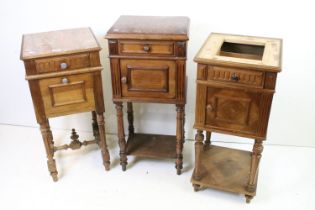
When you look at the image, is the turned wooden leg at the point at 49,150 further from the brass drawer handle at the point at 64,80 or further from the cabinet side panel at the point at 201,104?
the cabinet side panel at the point at 201,104

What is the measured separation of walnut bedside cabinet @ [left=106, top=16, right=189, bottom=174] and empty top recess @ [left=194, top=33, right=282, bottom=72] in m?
0.17

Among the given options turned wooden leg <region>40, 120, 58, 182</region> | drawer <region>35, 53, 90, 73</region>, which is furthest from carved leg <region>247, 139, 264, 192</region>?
turned wooden leg <region>40, 120, 58, 182</region>

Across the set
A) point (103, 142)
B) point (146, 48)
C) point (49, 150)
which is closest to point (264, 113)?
point (146, 48)

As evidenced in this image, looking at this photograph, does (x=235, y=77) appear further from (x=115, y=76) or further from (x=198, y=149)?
(x=115, y=76)

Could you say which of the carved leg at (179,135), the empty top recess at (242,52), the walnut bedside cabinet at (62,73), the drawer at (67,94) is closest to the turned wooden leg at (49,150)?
the walnut bedside cabinet at (62,73)

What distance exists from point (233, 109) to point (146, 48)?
592 millimetres

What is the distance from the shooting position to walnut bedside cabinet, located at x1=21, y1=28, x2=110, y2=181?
72.4 inches

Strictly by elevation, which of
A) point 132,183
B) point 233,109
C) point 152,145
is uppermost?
point 233,109

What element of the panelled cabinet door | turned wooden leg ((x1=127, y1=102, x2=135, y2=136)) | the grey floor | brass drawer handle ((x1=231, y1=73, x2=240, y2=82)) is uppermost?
brass drawer handle ((x1=231, y1=73, x2=240, y2=82))

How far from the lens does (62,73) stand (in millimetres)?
1876

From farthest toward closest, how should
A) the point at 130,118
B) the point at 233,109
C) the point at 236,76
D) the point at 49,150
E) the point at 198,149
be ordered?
the point at 130,118 → the point at 49,150 → the point at 198,149 → the point at 233,109 → the point at 236,76

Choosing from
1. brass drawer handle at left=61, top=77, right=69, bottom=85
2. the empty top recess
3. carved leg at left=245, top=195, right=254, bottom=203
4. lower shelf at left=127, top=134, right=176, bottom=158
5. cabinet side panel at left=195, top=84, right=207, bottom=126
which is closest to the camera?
the empty top recess

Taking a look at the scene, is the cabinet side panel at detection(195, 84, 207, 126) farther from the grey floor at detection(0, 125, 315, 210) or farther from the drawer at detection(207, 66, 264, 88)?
the grey floor at detection(0, 125, 315, 210)

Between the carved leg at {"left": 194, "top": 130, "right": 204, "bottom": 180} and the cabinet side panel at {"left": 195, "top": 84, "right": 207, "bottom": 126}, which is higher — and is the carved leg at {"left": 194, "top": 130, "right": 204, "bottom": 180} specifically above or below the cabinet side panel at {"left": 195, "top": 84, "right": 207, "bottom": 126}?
below
